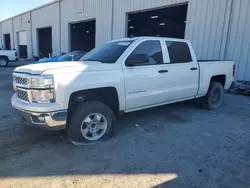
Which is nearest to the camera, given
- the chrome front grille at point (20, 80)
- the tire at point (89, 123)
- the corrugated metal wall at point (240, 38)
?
the chrome front grille at point (20, 80)

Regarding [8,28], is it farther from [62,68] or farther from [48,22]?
[62,68]

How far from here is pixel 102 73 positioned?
11.9 ft

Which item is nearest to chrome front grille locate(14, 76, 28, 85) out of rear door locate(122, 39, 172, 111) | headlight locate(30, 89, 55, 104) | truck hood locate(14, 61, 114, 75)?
truck hood locate(14, 61, 114, 75)

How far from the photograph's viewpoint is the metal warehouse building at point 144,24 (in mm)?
8992

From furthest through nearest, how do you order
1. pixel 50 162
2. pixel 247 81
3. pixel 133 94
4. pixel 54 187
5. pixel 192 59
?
pixel 247 81 < pixel 192 59 < pixel 133 94 < pixel 50 162 < pixel 54 187

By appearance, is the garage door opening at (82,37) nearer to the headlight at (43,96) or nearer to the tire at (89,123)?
the tire at (89,123)

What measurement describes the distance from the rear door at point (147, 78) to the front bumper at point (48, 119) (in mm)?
1353

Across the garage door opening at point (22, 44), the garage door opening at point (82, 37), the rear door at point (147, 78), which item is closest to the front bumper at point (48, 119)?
the rear door at point (147, 78)

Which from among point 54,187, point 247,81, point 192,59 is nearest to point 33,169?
point 54,187

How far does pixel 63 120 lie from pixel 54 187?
1061 millimetres

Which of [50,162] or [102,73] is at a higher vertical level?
[102,73]

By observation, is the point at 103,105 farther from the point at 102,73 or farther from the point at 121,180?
the point at 121,180

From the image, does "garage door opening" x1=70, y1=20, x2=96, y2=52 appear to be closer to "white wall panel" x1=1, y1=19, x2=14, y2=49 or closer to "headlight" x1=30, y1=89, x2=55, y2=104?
"white wall panel" x1=1, y1=19, x2=14, y2=49

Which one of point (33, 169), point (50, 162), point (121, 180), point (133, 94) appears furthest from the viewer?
point (133, 94)
